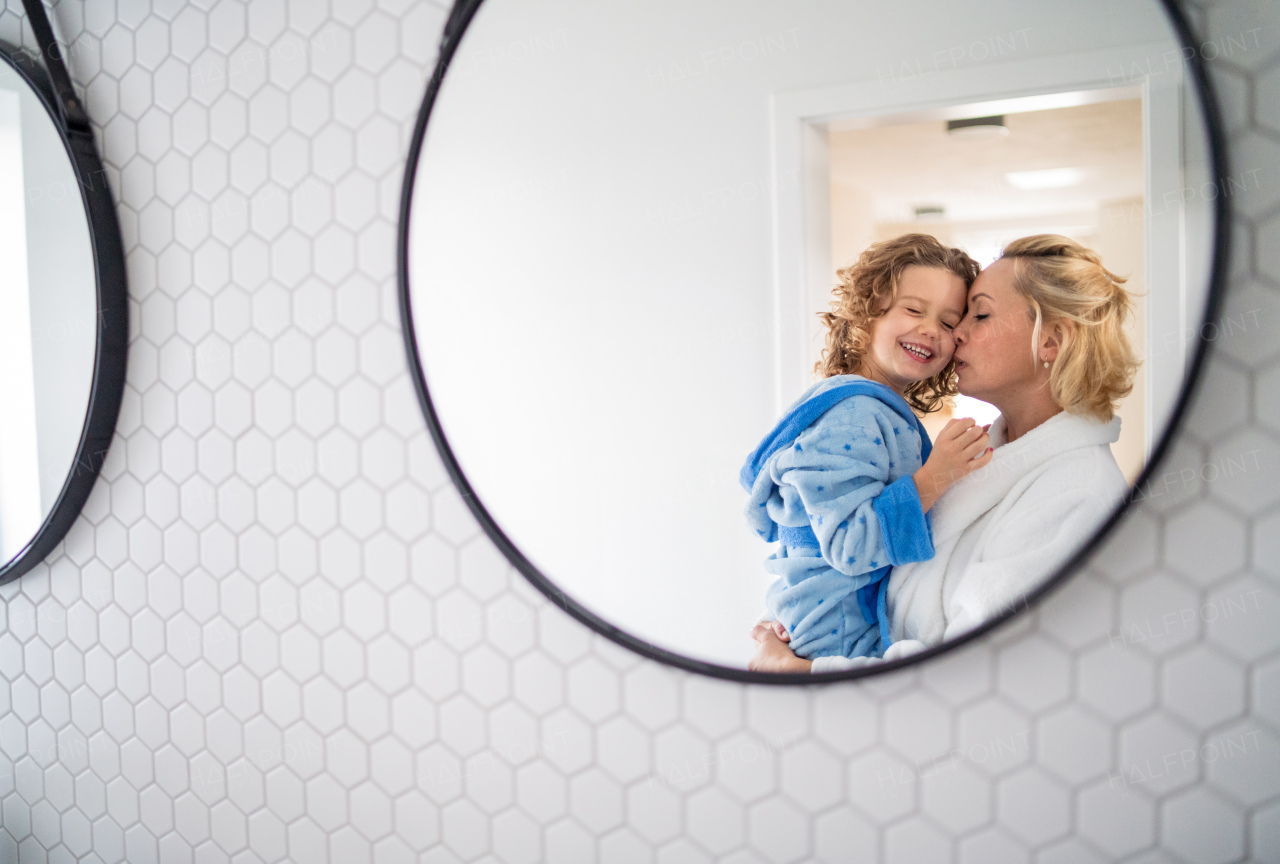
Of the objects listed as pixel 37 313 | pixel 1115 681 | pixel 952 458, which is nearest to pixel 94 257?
pixel 37 313

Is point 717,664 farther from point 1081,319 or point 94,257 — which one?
point 94,257

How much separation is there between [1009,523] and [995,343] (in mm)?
124

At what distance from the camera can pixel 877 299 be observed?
52 cm

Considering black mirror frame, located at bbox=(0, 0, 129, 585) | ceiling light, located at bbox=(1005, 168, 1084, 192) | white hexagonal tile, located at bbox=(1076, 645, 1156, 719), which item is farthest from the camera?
black mirror frame, located at bbox=(0, 0, 129, 585)

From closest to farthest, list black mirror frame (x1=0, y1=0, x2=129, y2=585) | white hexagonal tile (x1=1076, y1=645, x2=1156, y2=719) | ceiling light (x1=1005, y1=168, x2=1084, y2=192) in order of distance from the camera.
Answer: ceiling light (x1=1005, y1=168, x2=1084, y2=192), white hexagonal tile (x1=1076, y1=645, x2=1156, y2=719), black mirror frame (x1=0, y1=0, x2=129, y2=585)

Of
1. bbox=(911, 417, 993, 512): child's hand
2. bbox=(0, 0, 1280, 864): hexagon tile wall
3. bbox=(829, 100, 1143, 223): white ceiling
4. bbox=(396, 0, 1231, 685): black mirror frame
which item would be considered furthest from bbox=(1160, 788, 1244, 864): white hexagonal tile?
bbox=(829, 100, 1143, 223): white ceiling

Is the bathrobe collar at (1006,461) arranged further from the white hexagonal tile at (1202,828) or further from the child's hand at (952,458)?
the white hexagonal tile at (1202,828)

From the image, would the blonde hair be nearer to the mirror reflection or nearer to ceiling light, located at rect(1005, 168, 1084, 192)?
ceiling light, located at rect(1005, 168, 1084, 192)

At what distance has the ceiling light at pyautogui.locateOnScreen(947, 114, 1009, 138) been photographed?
498mm

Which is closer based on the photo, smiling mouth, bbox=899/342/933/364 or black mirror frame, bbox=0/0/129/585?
smiling mouth, bbox=899/342/933/364

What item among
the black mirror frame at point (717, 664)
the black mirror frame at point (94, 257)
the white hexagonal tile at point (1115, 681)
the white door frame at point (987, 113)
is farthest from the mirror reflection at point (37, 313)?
the white hexagonal tile at point (1115, 681)

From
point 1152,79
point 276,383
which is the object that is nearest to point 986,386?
point 1152,79

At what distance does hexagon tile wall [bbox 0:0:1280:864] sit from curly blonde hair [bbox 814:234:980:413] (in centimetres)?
18

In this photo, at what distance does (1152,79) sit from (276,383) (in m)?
0.79
